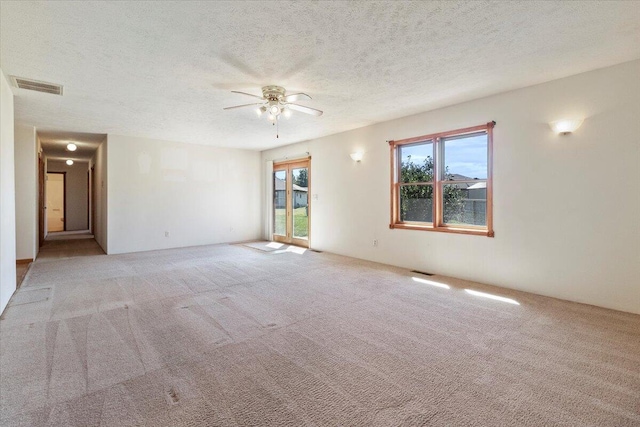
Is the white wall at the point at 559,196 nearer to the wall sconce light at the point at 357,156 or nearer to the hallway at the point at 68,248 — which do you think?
the wall sconce light at the point at 357,156

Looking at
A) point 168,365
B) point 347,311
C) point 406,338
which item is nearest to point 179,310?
point 168,365

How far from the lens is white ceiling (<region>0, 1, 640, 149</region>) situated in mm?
2332

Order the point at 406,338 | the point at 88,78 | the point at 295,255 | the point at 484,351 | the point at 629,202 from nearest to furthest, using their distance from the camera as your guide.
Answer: the point at 484,351 < the point at 406,338 < the point at 629,202 < the point at 88,78 < the point at 295,255

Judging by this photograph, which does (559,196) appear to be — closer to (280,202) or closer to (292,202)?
(292,202)

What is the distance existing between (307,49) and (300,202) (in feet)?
16.9

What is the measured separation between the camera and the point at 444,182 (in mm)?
4852

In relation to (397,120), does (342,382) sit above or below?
below

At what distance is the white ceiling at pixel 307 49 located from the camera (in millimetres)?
2332

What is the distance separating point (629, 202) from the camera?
323 centimetres

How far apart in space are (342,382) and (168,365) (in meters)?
1.31

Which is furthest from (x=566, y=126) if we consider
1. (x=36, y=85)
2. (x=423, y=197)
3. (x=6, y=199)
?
(x=6, y=199)

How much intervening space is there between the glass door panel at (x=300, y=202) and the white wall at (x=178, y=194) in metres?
1.62

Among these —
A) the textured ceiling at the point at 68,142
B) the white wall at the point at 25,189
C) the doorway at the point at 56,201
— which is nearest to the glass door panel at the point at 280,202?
the textured ceiling at the point at 68,142

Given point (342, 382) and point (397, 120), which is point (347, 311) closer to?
point (342, 382)
